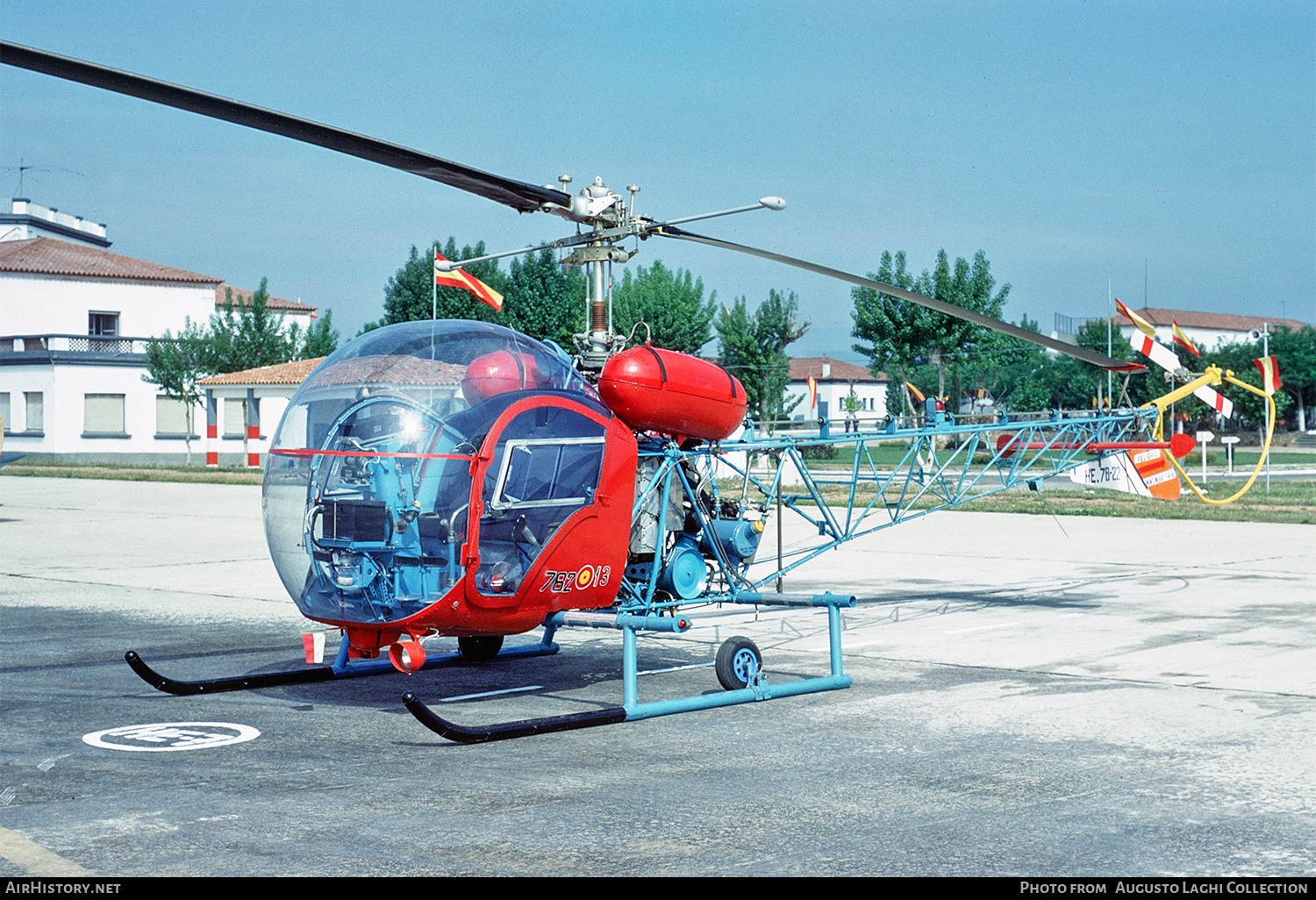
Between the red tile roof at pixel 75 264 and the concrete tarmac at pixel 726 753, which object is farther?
the red tile roof at pixel 75 264

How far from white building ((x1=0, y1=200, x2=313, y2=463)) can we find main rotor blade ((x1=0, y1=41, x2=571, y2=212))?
170 ft

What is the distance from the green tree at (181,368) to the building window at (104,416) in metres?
2.22

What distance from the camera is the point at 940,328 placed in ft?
159

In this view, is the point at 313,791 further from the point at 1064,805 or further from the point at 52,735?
the point at 1064,805

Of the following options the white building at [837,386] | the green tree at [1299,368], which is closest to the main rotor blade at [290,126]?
the green tree at [1299,368]

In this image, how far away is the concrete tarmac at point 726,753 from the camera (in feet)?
17.0

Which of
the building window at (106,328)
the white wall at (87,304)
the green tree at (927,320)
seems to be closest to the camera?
the green tree at (927,320)

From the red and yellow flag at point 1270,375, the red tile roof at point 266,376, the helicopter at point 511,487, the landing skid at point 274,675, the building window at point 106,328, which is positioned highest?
the building window at point 106,328

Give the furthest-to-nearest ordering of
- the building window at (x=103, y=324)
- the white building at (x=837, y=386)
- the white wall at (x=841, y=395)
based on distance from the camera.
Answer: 1. the white wall at (x=841, y=395)
2. the white building at (x=837, y=386)
3. the building window at (x=103, y=324)

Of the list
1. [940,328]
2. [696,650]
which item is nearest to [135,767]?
[696,650]

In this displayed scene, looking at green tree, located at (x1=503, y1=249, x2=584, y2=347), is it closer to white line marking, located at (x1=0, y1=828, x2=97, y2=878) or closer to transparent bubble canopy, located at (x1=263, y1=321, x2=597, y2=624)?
transparent bubble canopy, located at (x1=263, y1=321, x2=597, y2=624)

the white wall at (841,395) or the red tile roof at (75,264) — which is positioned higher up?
the red tile roof at (75,264)

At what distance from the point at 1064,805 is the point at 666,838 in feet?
5.99

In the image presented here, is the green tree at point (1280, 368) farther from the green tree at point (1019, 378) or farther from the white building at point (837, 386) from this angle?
the white building at point (837, 386)
